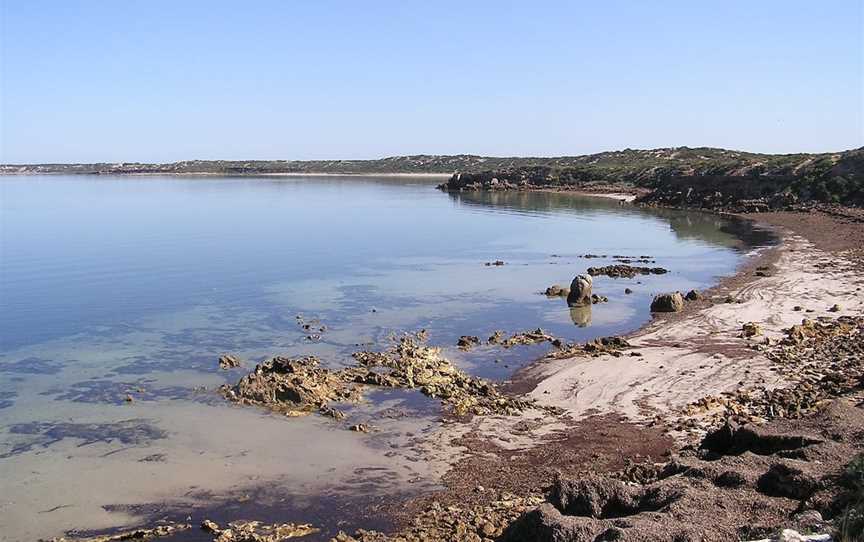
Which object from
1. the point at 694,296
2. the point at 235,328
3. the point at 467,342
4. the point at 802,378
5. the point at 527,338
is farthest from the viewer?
the point at 694,296

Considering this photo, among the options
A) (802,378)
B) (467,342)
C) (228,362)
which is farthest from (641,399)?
(228,362)

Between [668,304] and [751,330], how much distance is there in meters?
4.11

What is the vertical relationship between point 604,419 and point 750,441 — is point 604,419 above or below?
below

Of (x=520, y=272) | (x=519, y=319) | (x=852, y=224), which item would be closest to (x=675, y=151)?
(x=852, y=224)

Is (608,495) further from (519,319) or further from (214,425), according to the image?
(519,319)

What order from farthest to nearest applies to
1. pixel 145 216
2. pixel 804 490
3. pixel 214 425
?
pixel 145 216, pixel 214 425, pixel 804 490

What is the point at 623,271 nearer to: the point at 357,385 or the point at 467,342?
the point at 467,342

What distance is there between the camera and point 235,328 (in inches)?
848

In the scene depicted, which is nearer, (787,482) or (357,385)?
(787,482)

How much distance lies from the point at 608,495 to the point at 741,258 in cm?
2870

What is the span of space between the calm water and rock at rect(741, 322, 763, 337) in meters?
3.34

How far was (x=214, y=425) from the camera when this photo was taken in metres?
14.0

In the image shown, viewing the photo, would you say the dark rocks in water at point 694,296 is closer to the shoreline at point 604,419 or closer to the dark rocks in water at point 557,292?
the shoreline at point 604,419

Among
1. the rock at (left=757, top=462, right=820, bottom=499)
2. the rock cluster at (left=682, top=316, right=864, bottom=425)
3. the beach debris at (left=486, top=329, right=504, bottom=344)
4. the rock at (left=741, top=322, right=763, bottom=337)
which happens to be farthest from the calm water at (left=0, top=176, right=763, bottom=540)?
the rock at (left=757, top=462, right=820, bottom=499)
